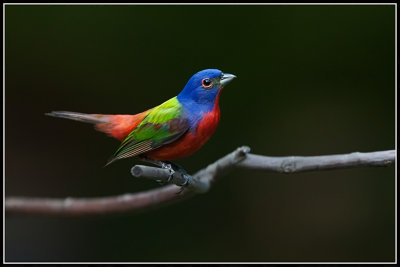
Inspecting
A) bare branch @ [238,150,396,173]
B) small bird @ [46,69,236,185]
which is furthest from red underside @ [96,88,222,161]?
bare branch @ [238,150,396,173]

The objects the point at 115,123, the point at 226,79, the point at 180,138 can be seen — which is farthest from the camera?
the point at 115,123

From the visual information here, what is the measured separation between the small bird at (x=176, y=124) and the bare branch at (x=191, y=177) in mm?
103

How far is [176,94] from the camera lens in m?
1.54

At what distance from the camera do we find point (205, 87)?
133 cm

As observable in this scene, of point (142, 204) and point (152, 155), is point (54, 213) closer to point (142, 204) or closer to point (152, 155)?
point (142, 204)

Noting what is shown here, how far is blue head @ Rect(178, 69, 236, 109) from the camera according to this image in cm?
129

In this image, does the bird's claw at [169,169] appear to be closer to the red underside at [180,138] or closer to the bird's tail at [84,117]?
the red underside at [180,138]

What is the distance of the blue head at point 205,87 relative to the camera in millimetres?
1295

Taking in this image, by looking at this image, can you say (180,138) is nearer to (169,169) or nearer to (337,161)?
(169,169)

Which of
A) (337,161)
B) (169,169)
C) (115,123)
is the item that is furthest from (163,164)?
(337,161)

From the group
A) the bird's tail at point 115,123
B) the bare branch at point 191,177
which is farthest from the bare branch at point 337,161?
the bird's tail at point 115,123

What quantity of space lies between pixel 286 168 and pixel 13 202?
1.18 meters

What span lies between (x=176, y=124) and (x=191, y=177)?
171mm

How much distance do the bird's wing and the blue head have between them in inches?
2.4
